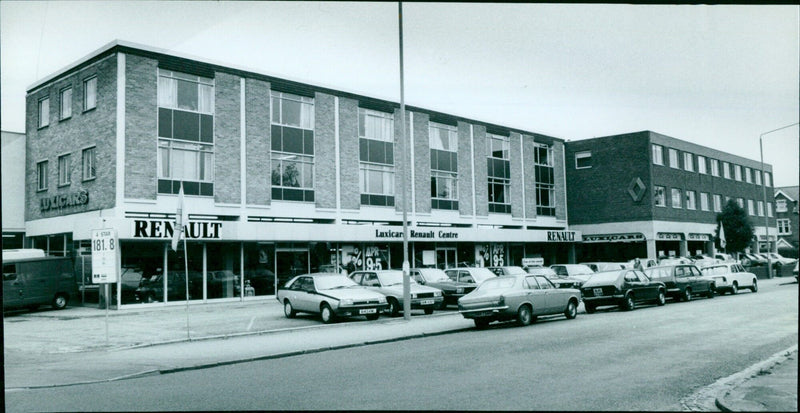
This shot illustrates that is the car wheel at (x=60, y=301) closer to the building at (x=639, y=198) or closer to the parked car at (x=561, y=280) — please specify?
the parked car at (x=561, y=280)

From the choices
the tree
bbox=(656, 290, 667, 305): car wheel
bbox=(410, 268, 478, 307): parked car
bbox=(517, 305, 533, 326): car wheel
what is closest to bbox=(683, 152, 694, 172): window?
the tree

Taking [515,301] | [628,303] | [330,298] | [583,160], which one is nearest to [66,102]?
[330,298]

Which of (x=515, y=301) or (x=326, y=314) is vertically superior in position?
(x=515, y=301)

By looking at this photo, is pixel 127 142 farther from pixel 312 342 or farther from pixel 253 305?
pixel 312 342

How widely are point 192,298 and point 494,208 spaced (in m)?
22.3

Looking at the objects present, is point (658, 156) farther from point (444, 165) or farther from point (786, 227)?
point (786, 227)

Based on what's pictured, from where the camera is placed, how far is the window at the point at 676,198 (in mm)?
40844

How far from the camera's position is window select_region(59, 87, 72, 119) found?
91.4ft

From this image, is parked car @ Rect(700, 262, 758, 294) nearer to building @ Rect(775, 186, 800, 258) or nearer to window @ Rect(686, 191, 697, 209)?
window @ Rect(686, 191, 697, 209)

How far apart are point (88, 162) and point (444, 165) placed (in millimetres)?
20516

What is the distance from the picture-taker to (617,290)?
810 inches

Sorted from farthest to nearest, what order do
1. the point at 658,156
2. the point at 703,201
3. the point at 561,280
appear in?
the point at 703,201 < the point at 658,156 < the point at 561,280

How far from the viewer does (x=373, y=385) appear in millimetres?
8555

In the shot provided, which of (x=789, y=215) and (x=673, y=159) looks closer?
(x=789, y=215)
